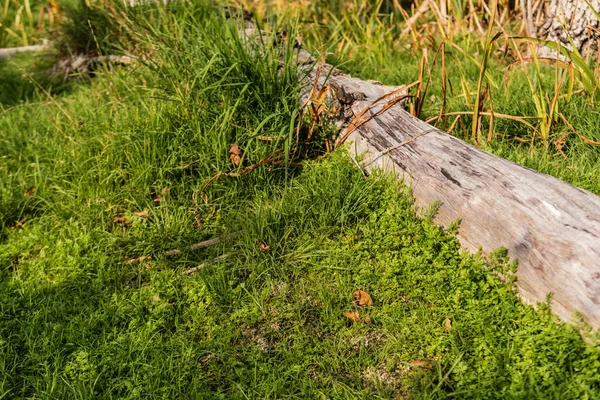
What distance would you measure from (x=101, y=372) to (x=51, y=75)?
3880 mm

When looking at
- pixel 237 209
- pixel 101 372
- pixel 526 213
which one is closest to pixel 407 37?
pixel 237 209

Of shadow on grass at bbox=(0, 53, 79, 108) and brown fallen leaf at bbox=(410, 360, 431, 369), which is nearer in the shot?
brown fallen leaf at bbox=(410, 360, 431, 369)

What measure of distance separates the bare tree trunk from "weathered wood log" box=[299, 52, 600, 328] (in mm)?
1806

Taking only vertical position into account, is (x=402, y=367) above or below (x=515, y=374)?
below

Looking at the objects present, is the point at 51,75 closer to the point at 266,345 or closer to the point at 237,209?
the point at 237,209

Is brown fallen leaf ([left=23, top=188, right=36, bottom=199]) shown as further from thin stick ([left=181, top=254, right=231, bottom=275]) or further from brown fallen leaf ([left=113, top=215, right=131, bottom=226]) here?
thin stick ([left=181, top=254, right=231, bottom=275])

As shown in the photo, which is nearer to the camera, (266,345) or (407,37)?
(266,345)

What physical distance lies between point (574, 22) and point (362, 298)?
10.1 ft

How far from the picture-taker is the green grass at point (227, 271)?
9.07 feet

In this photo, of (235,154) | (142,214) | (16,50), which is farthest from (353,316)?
(16,50)

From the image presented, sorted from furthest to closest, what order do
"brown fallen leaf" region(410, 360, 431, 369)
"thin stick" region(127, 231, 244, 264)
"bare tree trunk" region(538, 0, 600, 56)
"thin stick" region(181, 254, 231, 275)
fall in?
1. "bare tree trunk" region(538, 0, 600, 56)
2. "thin stick" region(127, 231, 244, 264)
3. "thin stick" region(181, 254, 231, 275)
4. "brown fallen leaf" region(410, 360, 431, 369)

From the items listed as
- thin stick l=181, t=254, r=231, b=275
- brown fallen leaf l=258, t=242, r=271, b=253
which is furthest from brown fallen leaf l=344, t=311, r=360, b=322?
thin stick l=181, t=254, r=231, b=275

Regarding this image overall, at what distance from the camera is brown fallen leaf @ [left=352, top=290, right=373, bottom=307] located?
10.2 ft

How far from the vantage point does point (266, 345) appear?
3033mm
